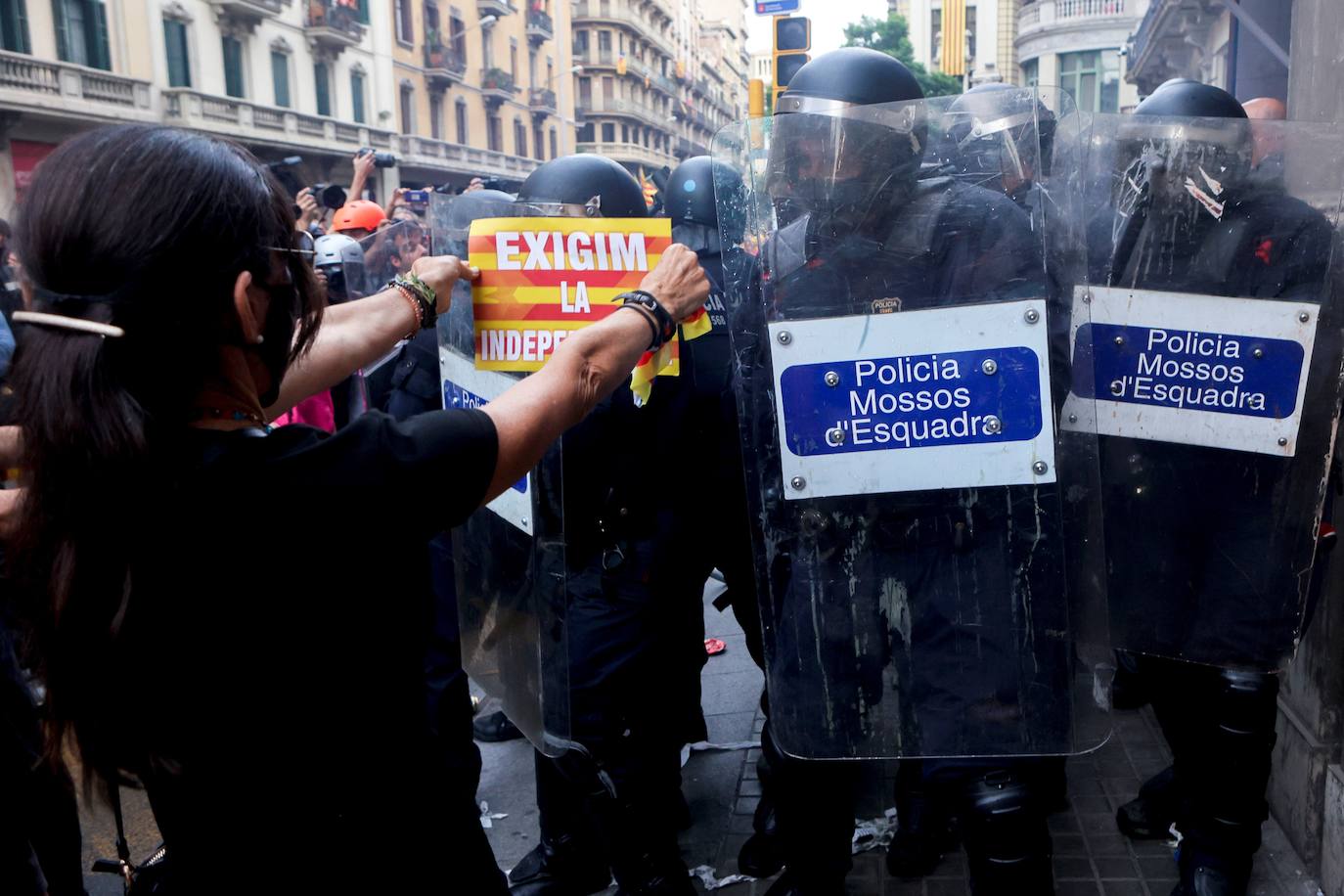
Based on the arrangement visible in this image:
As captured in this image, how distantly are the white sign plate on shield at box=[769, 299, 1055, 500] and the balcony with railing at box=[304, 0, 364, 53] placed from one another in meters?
32.6

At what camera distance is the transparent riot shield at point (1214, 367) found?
2256mm

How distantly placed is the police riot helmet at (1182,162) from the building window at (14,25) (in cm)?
2362

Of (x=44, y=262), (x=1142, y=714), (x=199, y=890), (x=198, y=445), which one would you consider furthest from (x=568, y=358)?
(x=1142, y=714)

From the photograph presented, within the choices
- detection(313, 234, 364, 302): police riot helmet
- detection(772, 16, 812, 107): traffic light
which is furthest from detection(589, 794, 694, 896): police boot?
detection(772, 16, 812, 107): traffic light

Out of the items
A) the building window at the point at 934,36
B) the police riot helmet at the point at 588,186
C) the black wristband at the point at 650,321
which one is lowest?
the black wristband at the point at 650,321

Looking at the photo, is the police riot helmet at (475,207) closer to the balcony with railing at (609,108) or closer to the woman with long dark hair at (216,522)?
the woman with long dark hair at (216,522)

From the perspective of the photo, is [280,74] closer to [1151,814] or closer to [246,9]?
[246,9]

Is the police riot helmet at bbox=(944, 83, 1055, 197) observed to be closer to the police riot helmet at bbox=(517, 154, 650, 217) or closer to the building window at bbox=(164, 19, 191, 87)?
the police riot helmet at bbox=(517, 154, 650, 217)

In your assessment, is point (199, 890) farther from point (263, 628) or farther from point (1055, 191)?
point (1055, 191)

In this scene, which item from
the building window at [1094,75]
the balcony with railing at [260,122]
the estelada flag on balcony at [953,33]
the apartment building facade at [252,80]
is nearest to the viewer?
the estelada flag on balcony at [953,33]

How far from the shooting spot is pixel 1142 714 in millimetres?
4023

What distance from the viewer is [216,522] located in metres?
1.24

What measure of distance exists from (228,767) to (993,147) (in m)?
1.60

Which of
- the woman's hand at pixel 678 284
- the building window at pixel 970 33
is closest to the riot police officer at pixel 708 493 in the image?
the woman's hand at pixel 678 284
